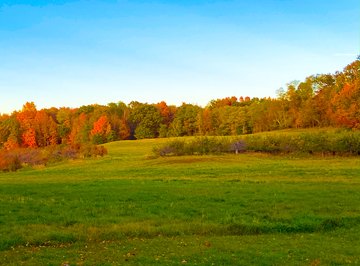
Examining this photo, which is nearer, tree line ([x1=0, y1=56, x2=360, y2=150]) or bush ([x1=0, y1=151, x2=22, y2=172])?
bush ([x1=0, y1=151, x2=22, y2=172])

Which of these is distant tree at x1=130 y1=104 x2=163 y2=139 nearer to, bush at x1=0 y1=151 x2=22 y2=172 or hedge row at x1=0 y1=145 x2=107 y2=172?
hedge row at x1=0 y1=145 x2=107 y2=172

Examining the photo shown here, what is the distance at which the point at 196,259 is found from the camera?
1176cm

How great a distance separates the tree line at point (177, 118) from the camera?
353 ft

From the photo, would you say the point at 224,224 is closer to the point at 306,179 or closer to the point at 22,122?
the point at 306,179

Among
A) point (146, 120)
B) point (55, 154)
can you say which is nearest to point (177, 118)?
point (146, 120)

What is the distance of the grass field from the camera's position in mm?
12312

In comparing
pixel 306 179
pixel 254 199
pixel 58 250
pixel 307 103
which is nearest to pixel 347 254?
pixel 58 250

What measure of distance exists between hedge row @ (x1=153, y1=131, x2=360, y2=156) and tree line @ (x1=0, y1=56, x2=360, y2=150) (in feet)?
124

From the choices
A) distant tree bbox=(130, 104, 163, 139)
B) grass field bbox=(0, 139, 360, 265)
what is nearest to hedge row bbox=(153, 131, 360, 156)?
grass field bbox=(0, 139, 360, 265)

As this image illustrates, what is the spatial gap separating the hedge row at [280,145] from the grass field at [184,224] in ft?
95.0

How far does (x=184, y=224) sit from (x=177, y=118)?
125036mm

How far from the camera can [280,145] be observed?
209 feet

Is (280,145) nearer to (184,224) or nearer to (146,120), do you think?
(184,224)

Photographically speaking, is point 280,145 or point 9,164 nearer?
point 9,164
